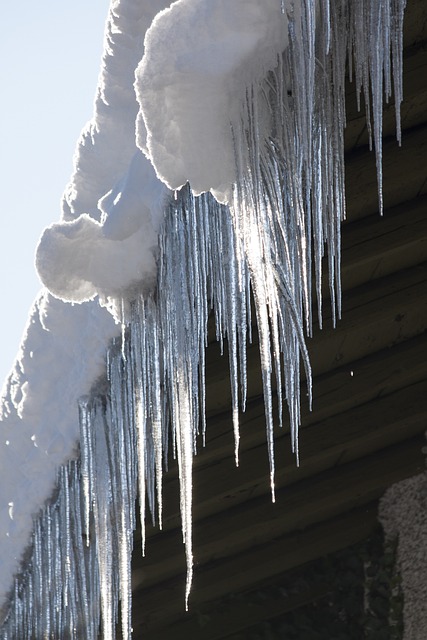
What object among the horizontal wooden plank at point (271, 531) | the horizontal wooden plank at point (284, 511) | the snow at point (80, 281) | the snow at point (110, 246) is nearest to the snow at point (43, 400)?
the snow at point (80, 281)

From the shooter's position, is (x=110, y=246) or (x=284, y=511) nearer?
(x=110, y=246)

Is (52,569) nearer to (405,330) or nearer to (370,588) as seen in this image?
(405,330)

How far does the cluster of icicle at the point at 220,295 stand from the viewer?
1.68m

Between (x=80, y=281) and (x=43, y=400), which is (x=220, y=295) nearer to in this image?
(x=80, y=281)

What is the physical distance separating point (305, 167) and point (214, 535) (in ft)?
7.77

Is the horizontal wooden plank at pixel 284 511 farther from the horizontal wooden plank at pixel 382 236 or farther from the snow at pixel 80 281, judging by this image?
the horizontal wooden plank at pixel 382 236

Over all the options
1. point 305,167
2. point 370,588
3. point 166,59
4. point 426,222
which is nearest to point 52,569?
point 426,222

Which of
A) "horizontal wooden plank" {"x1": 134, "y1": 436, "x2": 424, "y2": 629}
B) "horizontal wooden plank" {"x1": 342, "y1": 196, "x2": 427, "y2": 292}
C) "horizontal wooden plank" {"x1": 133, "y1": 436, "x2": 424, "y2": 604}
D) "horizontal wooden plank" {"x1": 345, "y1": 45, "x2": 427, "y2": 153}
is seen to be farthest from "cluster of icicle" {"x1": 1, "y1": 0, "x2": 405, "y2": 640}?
"horizontal wooden plank" {"x1": 134, "y1": 436, "x2": 424, "y2": 629}

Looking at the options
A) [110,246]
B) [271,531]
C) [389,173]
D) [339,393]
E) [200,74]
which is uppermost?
[389,173]

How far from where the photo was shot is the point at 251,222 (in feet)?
5.84

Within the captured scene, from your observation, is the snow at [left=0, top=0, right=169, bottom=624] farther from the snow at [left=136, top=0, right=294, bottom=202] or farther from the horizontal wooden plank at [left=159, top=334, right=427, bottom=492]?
the horizontal wooden plank at [left=159, top=334, right=427, bottom=492]

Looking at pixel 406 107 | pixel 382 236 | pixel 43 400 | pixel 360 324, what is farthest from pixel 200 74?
pixel 360 324

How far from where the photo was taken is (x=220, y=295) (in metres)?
2.17

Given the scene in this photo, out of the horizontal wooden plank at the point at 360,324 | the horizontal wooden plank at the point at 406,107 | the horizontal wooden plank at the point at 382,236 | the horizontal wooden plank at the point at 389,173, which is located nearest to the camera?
the horizontal wooden plank at the point at 406,107
